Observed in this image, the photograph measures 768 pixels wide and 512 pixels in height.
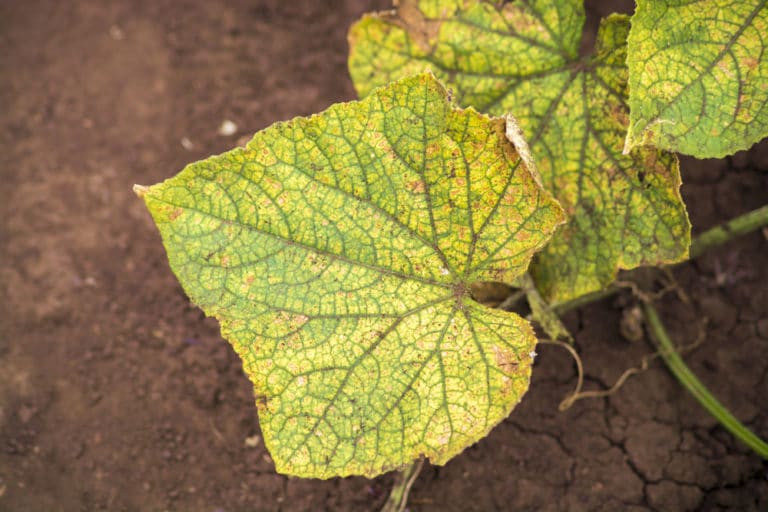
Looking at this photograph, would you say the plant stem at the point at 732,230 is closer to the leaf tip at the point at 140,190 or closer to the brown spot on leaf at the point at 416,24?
the brown spot on leaf at the point at 416,24

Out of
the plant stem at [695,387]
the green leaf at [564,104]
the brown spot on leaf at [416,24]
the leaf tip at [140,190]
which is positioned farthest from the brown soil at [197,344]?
the leaf tip at [140,190]

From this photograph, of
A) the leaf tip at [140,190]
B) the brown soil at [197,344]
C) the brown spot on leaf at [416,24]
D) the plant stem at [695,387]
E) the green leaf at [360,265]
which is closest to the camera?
the leaf tip at [140,190]

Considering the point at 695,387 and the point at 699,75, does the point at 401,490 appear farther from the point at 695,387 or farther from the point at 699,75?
the point at 699,75

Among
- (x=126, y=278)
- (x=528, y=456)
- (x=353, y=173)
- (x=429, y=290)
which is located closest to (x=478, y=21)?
(x=353, y=173)

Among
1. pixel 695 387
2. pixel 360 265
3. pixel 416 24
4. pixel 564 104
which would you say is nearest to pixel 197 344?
pixel 360 265

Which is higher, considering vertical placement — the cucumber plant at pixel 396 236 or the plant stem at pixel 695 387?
the cucumber plant at pixel 396 236

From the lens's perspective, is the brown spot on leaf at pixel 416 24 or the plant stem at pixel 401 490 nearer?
the brown spot on leaf at pixel 416 24

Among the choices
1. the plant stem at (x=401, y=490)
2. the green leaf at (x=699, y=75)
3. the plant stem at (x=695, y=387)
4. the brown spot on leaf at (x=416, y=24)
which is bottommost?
the plant stem at (x=401, y=490)
